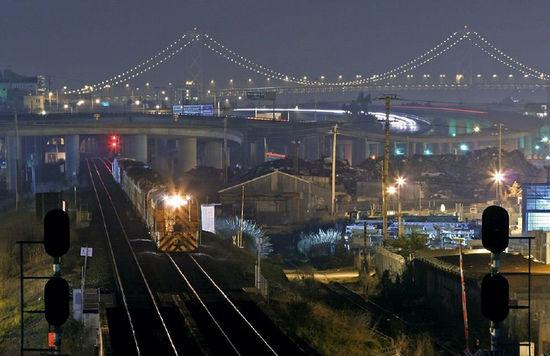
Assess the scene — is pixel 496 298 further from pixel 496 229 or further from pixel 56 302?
pixel 56 302

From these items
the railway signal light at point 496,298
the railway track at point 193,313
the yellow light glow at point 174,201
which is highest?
the yellow light glow at point 174,201

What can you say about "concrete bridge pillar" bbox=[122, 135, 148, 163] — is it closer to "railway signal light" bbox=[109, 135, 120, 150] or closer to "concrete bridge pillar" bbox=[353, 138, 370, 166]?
"railway signal light" bbox=[109, 135, 120, 150]

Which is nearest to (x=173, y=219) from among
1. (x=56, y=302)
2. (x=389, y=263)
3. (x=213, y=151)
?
(x=389, y=263)

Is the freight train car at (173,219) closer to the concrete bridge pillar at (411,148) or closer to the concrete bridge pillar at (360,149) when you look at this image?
the concrete bridge pillar at (360,149)

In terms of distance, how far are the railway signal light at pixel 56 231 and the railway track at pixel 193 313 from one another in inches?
294

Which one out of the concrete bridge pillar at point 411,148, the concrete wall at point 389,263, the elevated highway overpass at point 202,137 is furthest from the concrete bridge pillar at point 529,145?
the concrete wall at point 389,263

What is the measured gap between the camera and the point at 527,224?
119ft

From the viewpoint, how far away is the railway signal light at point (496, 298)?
29.0 feet

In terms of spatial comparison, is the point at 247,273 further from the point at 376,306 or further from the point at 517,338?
the point at 517,338

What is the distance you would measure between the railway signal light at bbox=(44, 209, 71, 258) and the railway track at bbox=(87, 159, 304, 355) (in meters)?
7.46

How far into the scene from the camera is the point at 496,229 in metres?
9.19

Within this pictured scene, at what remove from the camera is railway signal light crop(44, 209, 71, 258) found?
9336 mm

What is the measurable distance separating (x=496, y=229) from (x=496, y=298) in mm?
597

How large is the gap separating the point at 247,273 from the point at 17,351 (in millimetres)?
7308
